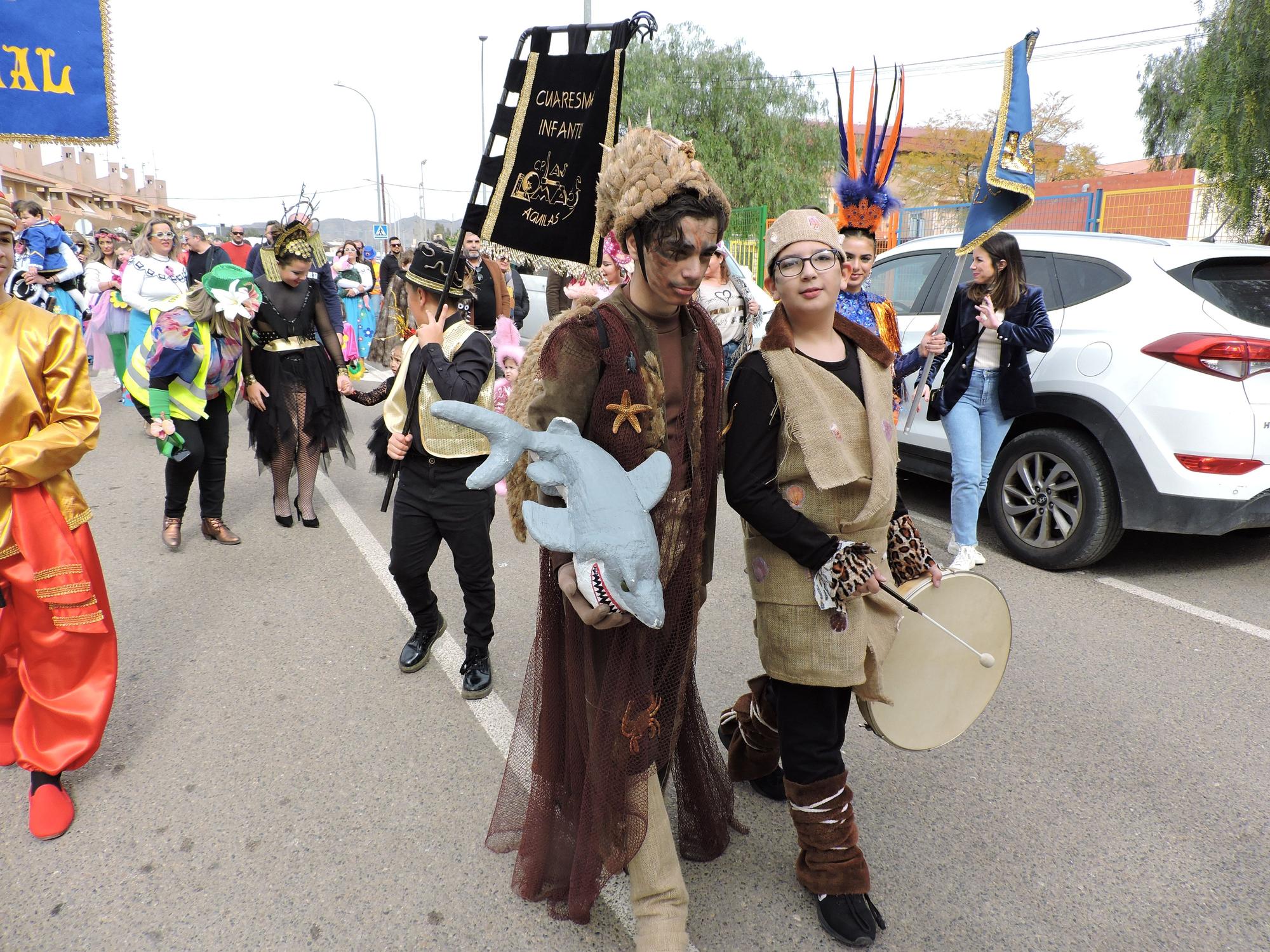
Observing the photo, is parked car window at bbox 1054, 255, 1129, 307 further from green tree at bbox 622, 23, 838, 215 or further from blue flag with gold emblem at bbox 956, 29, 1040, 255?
green tree at bbox 622, 23, 838, 215

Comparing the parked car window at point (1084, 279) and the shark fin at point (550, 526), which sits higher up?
the parked car window at point (1084, 279)

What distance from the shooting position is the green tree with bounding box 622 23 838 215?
26047mm

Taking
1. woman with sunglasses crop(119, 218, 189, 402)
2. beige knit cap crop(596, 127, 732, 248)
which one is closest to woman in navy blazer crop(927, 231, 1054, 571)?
beige knit cap crop(596, 127, 732, 248)

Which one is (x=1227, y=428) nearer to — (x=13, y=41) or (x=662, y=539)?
(x=662, y=539)

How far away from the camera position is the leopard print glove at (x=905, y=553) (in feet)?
7.95

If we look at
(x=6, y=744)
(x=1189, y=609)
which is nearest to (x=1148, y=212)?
(x=1189, y=609)

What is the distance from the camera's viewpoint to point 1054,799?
9.50ft

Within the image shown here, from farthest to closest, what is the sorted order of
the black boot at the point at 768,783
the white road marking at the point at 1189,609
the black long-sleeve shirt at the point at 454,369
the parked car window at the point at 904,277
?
the parked car window at the point at 904,277 → the white road marking at the point at 1189,609 → the black long-sleeve shirt at the point at 454,369 → the black boot at the point at 768,783

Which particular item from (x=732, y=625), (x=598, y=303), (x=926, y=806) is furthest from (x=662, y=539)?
(x=732, y=625)

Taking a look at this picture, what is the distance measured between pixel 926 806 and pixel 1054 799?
449 mm

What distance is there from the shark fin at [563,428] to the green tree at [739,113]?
25.5 metres

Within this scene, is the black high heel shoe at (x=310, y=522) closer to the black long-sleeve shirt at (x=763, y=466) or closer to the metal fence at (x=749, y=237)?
the black long-sleeve shirt at (x=763, y=466)

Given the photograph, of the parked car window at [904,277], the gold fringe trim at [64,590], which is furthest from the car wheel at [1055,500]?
the gold fringe trim at [64,590]

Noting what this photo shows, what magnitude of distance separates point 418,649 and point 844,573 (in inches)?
94.0
